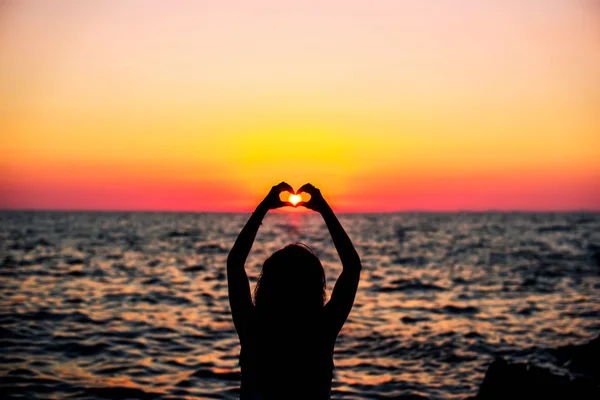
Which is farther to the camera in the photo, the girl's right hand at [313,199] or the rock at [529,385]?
the rock at [529,385]

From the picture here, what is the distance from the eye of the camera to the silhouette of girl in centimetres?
308

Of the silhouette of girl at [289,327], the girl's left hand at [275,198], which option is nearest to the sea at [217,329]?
the silhouette of girl at [289,327]

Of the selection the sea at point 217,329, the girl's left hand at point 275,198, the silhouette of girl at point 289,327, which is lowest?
the sea at point 217,329

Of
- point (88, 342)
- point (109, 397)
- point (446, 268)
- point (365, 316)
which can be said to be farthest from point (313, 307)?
point (446, 268)

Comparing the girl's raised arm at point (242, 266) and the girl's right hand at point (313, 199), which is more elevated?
the girl's right hand at point (313, 199)

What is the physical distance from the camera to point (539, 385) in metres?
7.90

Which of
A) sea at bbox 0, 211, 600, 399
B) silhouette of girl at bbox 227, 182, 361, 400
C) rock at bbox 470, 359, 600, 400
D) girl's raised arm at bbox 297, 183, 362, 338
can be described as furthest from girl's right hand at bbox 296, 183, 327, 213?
rock at bbox 470, 359, 600, 400

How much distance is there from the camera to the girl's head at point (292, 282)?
3.07 metres

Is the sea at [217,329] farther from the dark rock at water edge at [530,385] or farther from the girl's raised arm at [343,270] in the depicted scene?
the dark rock at water edge at [530,385]

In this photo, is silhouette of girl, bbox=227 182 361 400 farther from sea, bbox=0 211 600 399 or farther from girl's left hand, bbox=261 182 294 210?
girl's left hand, bbox=261 182 294 210

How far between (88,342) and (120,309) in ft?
10.9

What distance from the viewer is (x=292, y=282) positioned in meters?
3.06

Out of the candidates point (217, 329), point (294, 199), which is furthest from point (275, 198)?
point (217, 329)

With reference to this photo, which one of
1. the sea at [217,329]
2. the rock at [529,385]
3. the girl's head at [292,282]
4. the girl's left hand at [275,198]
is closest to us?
the girl's head at [292,282]
